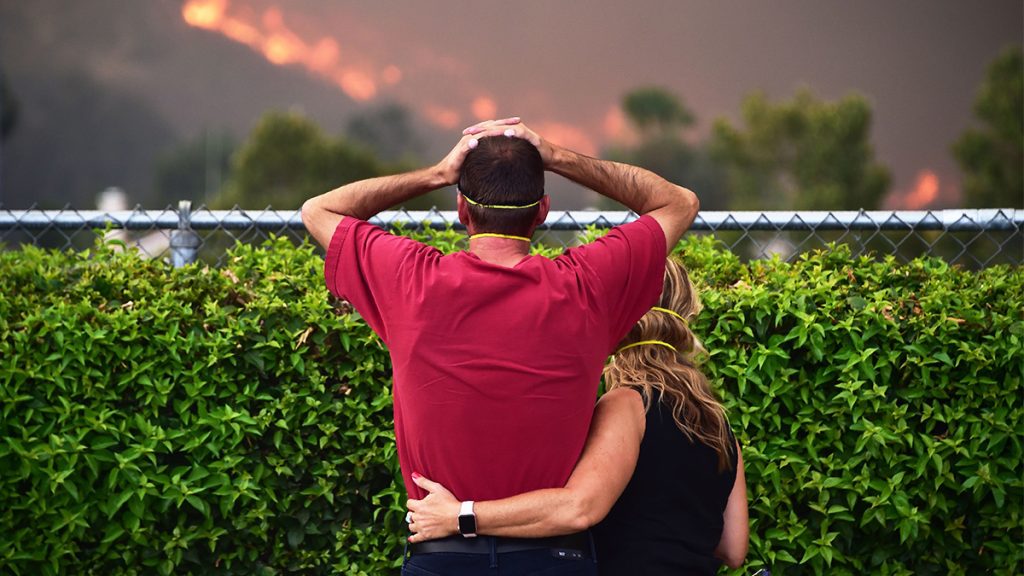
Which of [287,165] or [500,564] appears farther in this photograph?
[287,165]

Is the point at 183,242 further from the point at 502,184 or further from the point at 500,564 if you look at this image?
the point at 500,564

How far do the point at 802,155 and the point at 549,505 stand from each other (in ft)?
75.9

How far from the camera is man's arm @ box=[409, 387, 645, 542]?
2.07m

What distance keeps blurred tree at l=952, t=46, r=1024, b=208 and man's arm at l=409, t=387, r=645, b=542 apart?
1757 cm

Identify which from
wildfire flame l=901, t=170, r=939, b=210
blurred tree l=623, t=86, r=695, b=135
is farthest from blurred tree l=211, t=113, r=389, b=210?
wildfire flame l=901, t=170, r=939, b=210

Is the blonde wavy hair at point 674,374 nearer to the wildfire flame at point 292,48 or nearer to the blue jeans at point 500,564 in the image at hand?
the blue jeans at point 500,564

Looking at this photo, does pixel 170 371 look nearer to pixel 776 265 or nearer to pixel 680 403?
pixel 680 403

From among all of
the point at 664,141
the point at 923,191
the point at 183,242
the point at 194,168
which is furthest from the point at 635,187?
the point at 194,168

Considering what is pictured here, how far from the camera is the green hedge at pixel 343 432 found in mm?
3182

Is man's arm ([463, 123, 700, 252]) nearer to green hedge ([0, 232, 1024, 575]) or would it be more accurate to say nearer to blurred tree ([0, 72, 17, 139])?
green hedge ([0, 232, 1024, 575])

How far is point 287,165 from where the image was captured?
87.8 feet

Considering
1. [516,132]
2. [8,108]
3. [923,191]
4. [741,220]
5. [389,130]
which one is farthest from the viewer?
[8,108]

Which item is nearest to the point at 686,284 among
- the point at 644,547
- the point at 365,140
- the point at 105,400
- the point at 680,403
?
the point at 680,403

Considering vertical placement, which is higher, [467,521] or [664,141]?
[664,141]
